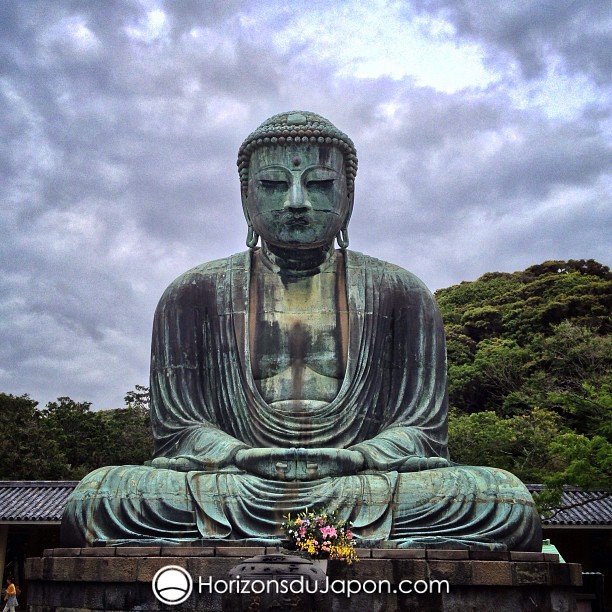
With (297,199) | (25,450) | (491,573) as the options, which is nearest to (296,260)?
(297,199)

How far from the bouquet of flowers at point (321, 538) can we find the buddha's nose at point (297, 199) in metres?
3.37

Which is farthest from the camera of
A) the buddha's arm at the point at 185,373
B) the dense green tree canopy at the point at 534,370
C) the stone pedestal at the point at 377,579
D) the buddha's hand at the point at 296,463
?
the dense green tree canopy at the point at 534,370

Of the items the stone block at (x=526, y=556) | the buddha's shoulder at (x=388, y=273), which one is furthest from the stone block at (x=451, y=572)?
the buddha's shoulder at (x=388, y=273)

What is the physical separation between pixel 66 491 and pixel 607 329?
23691 mm

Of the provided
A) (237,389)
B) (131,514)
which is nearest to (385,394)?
(237,389)

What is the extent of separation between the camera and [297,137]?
373 inches

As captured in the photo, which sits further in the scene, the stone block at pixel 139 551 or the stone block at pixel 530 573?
the stone block at pixel 139 551

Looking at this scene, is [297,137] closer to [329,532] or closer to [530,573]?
[329,532]

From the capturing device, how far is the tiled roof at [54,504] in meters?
19.2

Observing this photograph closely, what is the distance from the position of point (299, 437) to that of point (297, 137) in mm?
3029

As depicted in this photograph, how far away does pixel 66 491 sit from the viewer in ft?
69.4

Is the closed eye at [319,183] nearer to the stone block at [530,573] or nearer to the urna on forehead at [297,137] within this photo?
the urna on forehead at [297,137]

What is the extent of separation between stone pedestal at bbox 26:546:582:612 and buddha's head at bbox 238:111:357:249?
3.56 metres

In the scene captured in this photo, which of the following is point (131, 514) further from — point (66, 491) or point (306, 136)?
point (66, 491)
